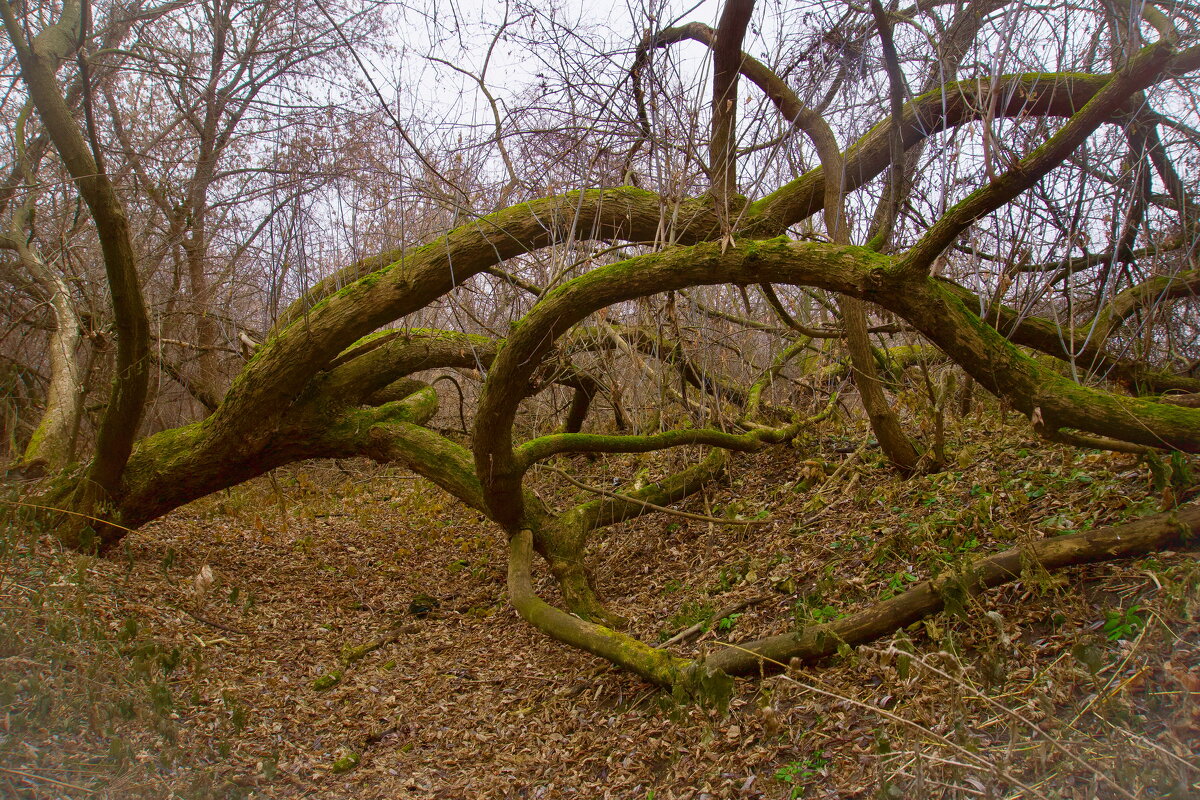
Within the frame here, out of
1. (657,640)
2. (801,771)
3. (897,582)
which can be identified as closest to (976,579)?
(897,582)

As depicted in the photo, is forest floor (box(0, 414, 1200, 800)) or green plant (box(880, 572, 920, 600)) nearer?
forest floor (box(0, 414, 1200, 800))

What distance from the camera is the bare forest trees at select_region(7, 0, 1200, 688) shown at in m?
3.28

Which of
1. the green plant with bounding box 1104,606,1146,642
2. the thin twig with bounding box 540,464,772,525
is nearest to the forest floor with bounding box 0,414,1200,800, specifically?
the green plant with bounding box 1104,606,1146,642

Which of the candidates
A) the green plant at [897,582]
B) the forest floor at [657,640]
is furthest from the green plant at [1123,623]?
the green plant at [897,582]

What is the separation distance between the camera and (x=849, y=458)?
5.58 metres

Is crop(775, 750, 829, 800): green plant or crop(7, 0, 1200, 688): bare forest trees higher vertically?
crop(7, 0, 1200, 688): bare forest trees

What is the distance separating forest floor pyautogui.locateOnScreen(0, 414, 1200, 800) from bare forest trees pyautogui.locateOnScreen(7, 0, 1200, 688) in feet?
0.98

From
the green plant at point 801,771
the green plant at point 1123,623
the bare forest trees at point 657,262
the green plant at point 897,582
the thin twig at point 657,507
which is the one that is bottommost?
the green plant at point 801,771

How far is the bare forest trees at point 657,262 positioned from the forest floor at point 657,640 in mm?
299

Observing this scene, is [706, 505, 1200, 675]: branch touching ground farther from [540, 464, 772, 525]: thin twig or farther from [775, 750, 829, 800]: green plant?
[540, 464, 772, 525]: thin twig

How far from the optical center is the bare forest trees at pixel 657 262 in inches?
129

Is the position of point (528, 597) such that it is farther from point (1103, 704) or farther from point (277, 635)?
point (1103, 704)

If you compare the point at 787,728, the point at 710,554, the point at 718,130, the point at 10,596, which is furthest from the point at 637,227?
the point at 10,596

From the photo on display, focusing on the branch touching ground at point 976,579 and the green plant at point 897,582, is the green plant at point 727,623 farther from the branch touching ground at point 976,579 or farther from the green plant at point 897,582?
the green plant at point 897,582
